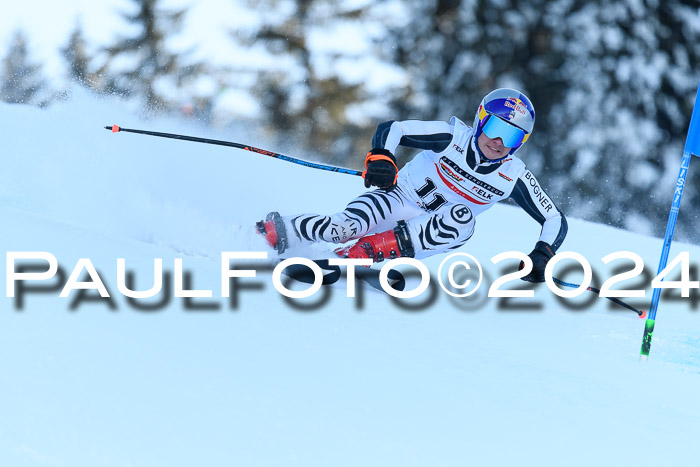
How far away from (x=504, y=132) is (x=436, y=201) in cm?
56

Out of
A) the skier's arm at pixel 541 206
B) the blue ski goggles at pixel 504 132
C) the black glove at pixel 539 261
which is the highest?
the blue ski goggles at pixel 504 132

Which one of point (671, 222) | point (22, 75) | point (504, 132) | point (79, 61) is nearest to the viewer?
point (671, 222)

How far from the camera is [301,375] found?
2434mm

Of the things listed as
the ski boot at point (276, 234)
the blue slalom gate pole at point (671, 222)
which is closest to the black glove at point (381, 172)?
the ski boot at point (276, 234)

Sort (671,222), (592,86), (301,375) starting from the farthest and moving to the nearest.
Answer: (592,86) < (671,222) < (301,375)

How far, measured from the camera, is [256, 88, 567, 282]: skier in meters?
4.21

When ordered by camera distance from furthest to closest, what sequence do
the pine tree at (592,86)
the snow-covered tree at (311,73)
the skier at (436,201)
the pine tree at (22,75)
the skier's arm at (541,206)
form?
the pine tree at (22,75) < the snow-covered tree at (311,73) < the pine tree at (592,86) < the skier's arm at (541,206) < the skier at (436,201)

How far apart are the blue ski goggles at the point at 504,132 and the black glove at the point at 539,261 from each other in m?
0.53

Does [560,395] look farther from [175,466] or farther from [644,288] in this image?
[644,288]

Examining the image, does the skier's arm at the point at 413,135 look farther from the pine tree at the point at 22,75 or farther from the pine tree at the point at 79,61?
the pine tree at the point at 22,75

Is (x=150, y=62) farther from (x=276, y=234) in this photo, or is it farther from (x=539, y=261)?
(x=539, y=261)

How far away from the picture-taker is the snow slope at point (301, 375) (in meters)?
1.96

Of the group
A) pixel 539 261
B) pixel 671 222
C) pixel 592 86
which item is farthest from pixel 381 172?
pixel 592 86

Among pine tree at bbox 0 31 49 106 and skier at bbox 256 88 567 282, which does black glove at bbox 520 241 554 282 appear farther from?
pine tree at bbox 0 31 49 106
